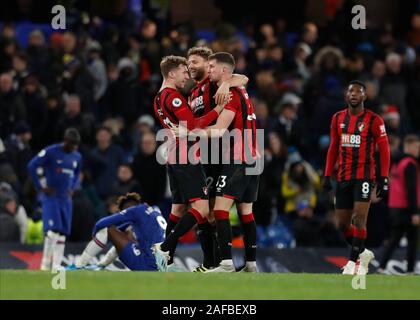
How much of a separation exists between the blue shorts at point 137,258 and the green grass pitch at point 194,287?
84.7 inches

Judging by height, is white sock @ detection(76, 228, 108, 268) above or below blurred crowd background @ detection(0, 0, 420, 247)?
below

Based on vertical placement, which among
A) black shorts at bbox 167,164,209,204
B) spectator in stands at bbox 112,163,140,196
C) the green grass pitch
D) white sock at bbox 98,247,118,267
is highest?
black shorts at bbox 167,164,209,204

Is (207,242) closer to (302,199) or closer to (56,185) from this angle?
(56,185)

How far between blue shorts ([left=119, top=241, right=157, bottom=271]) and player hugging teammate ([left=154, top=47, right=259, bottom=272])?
161 centimetres

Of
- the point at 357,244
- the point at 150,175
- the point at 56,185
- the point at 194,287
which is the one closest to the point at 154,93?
the point at 150,175

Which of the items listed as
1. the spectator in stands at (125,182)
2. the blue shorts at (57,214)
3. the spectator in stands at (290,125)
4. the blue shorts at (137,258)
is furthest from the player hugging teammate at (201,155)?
the spectator in stands at (290,125)

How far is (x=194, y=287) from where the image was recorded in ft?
42.8

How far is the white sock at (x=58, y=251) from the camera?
66.0 feet

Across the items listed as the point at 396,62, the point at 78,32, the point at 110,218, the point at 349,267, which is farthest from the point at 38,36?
the point at 349,267

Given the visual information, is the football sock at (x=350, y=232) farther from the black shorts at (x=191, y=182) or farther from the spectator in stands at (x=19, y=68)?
the spectator in stands at (x=19, y=68)

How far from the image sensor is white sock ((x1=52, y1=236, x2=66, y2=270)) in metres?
20.1

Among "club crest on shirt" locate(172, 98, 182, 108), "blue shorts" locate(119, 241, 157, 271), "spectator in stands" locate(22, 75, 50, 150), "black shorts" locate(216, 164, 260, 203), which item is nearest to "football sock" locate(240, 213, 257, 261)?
"black shorts" locate(216, 164, 260, 203)

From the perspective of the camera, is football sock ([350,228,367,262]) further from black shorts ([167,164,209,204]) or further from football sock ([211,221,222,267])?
black shorts ([167,164,209,204])

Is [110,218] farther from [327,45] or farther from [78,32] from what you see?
[327,45]
